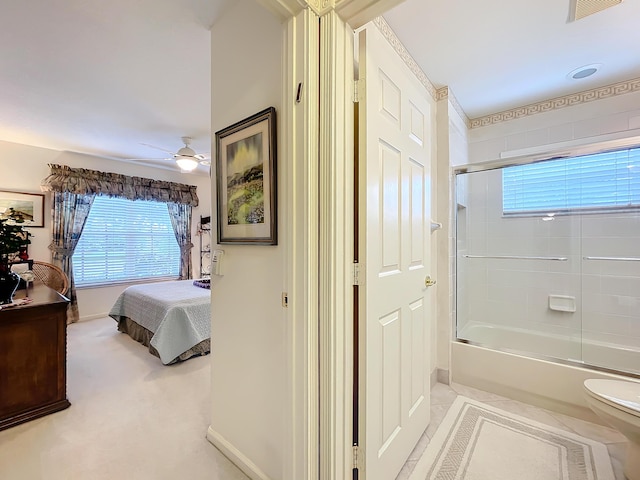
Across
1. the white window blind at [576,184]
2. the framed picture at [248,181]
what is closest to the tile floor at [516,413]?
the framed picture at [248,181]

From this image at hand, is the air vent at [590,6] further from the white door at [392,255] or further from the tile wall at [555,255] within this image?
the tile wall at [555,255]

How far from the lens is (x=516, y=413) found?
6.53 feet

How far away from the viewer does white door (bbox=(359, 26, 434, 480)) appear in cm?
120

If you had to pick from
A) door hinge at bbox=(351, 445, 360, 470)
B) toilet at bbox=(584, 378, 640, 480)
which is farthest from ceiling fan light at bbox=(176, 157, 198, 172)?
toilet at bbox=(584, 378, 640, 480)

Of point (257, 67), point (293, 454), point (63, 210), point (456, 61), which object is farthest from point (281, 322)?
point (63, 210)

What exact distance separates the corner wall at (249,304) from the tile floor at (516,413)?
0.78 meters

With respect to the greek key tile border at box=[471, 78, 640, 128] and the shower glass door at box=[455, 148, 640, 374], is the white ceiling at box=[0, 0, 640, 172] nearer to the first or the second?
the greek key tile border at box=[471, 78, 640, 128]

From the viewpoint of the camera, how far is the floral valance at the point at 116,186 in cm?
401

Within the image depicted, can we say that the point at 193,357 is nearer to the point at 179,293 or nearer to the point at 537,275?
the point at 179,293

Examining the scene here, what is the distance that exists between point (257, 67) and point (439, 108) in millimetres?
1678

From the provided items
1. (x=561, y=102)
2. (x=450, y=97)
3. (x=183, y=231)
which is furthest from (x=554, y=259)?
(x=183, y=231)

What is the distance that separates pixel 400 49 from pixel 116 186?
451 cm

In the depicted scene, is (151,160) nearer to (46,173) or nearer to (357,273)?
(46,173)

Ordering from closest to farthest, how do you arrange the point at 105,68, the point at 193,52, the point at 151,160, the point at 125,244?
the point at 193,52
the point at 105,68
the point at 151,160
the point at 125,244
